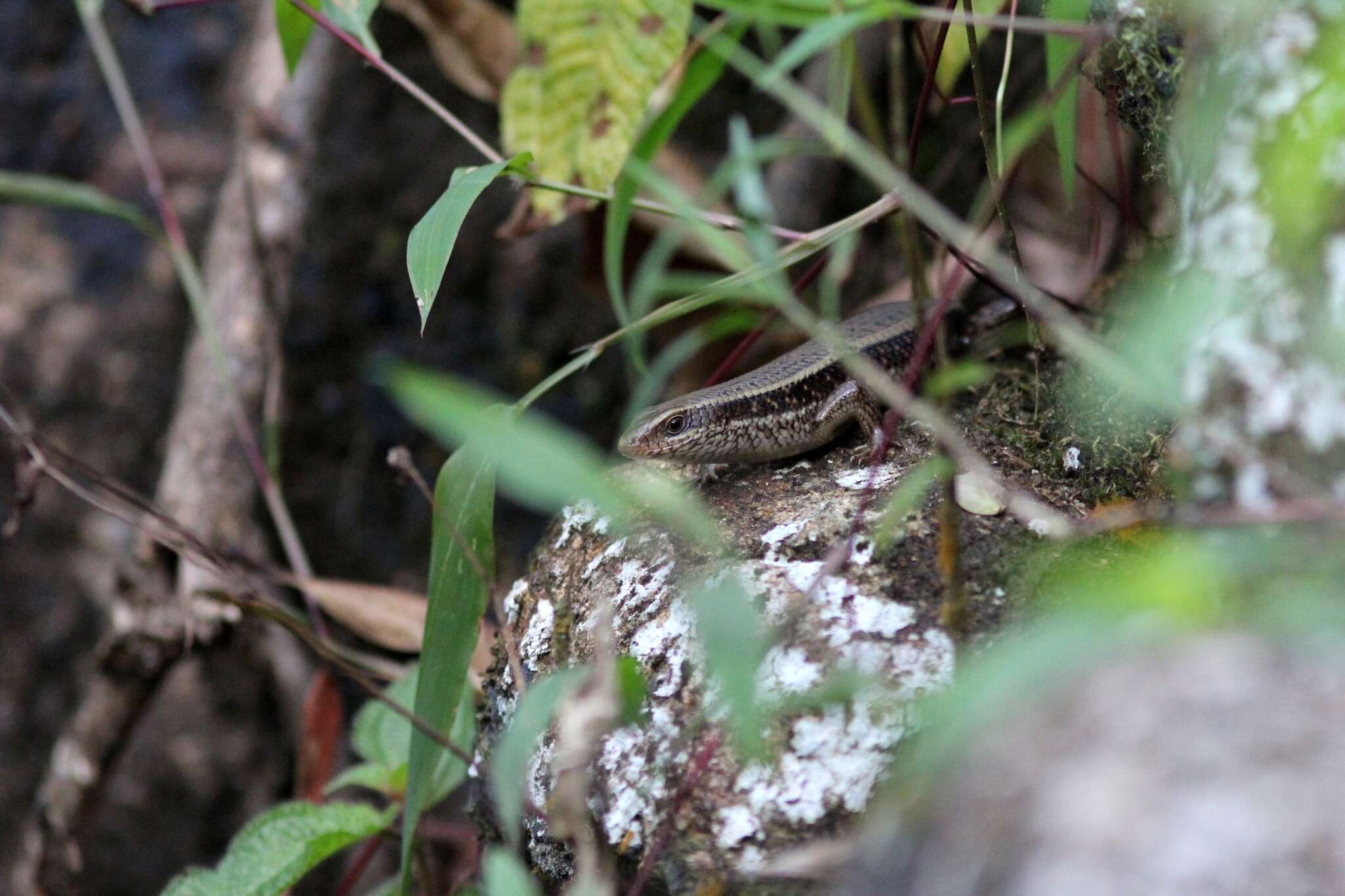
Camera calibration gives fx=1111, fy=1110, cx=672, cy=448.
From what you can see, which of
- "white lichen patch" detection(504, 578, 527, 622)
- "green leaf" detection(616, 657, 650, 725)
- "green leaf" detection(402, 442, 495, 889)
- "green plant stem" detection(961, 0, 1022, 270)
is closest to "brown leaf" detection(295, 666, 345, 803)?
"white lichen patch" detection(504, 578, 527, 622)

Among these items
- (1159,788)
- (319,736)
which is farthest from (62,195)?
(1159,788)

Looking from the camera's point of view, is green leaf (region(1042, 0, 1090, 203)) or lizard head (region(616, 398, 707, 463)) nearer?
green leaf (region(1042, 0, 1090, 203))

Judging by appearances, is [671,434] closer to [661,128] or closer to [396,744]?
[661,128]

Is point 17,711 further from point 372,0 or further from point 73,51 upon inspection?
point 372,0

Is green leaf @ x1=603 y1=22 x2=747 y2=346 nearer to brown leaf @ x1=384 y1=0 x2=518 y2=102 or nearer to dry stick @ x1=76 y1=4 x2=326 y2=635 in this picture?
brown leaf @ x1=384 y1=0 x2=518 y2=102

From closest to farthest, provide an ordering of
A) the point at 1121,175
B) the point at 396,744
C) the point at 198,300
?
the point at 1121,175 → the point at 396,744 → the point at 198,300

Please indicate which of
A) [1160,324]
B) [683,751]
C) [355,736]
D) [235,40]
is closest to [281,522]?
[355,736]
